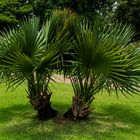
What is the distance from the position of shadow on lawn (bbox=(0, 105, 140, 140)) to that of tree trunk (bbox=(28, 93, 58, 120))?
0.63 ft

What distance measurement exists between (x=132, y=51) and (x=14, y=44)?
2185 millimetres

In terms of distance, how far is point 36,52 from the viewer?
7.40 metres

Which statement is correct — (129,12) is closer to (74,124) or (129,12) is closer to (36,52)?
(74,124)

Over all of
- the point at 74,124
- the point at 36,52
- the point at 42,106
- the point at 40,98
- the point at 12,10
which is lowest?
the point at 12,10

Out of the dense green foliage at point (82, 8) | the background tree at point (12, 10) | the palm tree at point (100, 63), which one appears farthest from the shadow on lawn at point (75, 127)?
the dense green foliage at point (82, 8)

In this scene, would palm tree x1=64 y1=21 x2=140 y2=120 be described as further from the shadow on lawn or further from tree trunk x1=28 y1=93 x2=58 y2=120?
tree trunk x1=28 y1=93 x2=58 y2=120

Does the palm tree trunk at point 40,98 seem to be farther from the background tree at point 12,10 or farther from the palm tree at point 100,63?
the background tree at point 12,10

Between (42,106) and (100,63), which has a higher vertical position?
(100,63)

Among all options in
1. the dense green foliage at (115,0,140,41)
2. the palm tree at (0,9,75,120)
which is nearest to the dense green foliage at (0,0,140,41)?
the dense green foliage at (115,0,140,41)

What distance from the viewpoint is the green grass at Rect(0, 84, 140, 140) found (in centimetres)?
721

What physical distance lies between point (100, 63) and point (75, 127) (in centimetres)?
135

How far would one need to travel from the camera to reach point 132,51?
299 inches

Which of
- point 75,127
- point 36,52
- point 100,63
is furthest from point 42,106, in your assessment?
point 100,63

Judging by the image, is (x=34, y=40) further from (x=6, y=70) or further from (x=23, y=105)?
(x=23, y=105)
